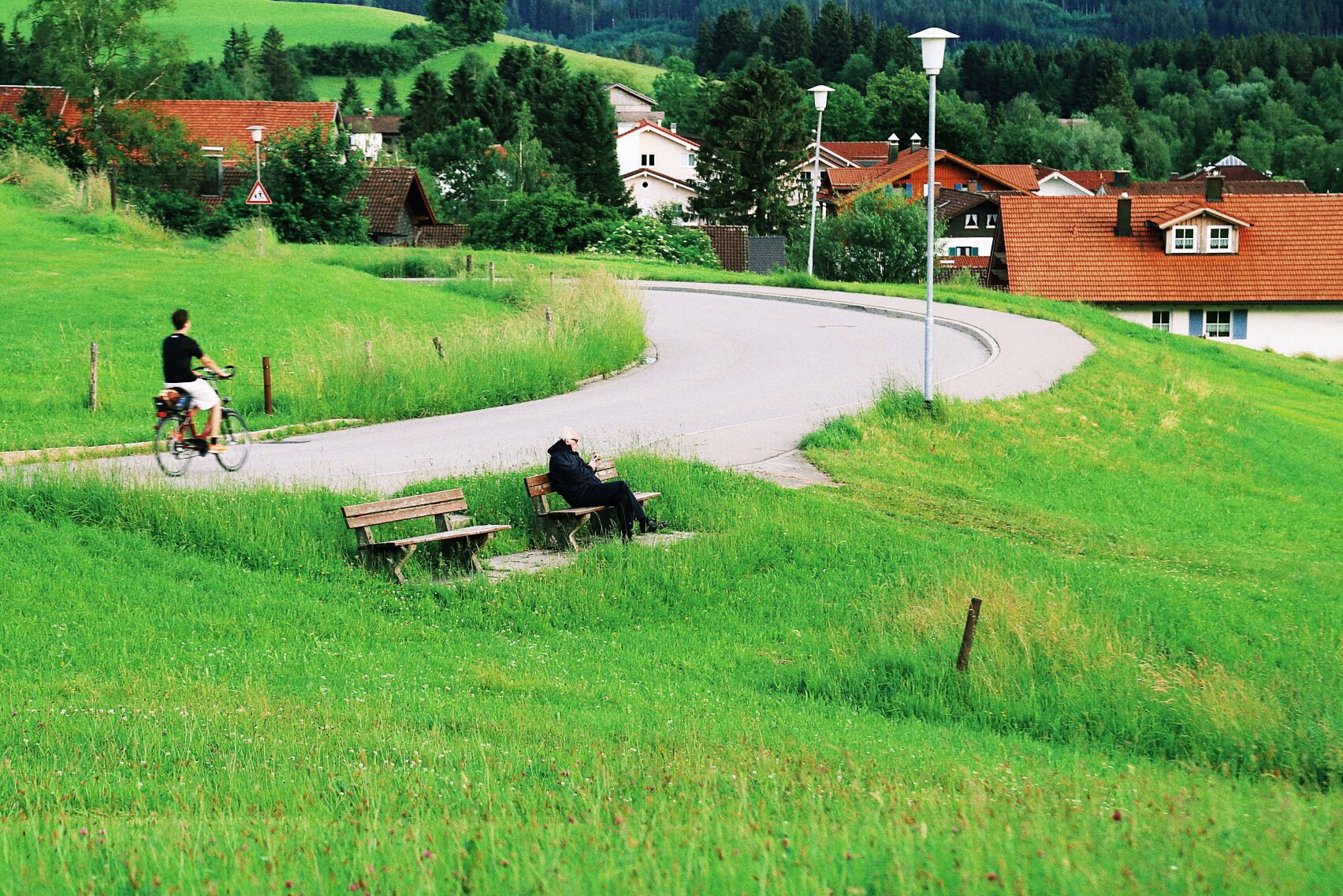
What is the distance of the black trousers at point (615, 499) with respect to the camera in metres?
13.8

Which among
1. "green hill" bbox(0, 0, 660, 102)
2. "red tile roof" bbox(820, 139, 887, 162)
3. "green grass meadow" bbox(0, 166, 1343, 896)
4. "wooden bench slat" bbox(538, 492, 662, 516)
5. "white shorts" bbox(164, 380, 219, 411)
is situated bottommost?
"green grass meadow" bbox(0, 166, 1343, 896)

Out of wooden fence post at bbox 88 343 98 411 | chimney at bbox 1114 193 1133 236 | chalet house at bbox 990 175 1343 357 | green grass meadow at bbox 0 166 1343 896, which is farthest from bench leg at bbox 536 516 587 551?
chimney at bbox 1114 193 1133 236

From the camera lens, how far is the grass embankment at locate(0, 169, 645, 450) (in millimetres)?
20438

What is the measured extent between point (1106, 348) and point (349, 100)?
126 metres

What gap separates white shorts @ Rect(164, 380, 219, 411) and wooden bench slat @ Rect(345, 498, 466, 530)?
147 inches

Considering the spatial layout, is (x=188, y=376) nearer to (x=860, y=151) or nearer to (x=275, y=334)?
(x=275, y=334)

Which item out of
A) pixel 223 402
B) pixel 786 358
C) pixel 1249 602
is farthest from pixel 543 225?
pixel 1249 602

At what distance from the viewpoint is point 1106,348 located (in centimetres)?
3008

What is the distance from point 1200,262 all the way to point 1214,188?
5.01 meters

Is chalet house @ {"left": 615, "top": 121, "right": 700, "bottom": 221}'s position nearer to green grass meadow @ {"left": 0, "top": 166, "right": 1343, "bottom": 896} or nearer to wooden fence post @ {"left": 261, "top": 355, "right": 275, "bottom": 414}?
wooden fence post @ {"left": 261, "top": 355, "right": 275, "bottom": 414}

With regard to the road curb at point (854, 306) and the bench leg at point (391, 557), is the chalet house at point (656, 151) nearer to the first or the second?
the road curb at point (854, 306)

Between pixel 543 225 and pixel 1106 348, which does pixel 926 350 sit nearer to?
pixel 1106 348

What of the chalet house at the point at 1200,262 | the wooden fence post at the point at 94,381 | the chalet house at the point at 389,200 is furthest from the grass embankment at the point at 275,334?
the chalet house at the point at 1200,262

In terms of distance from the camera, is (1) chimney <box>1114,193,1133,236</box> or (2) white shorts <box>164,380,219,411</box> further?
(1) chimney <box>1114,193,1133,236</box>
